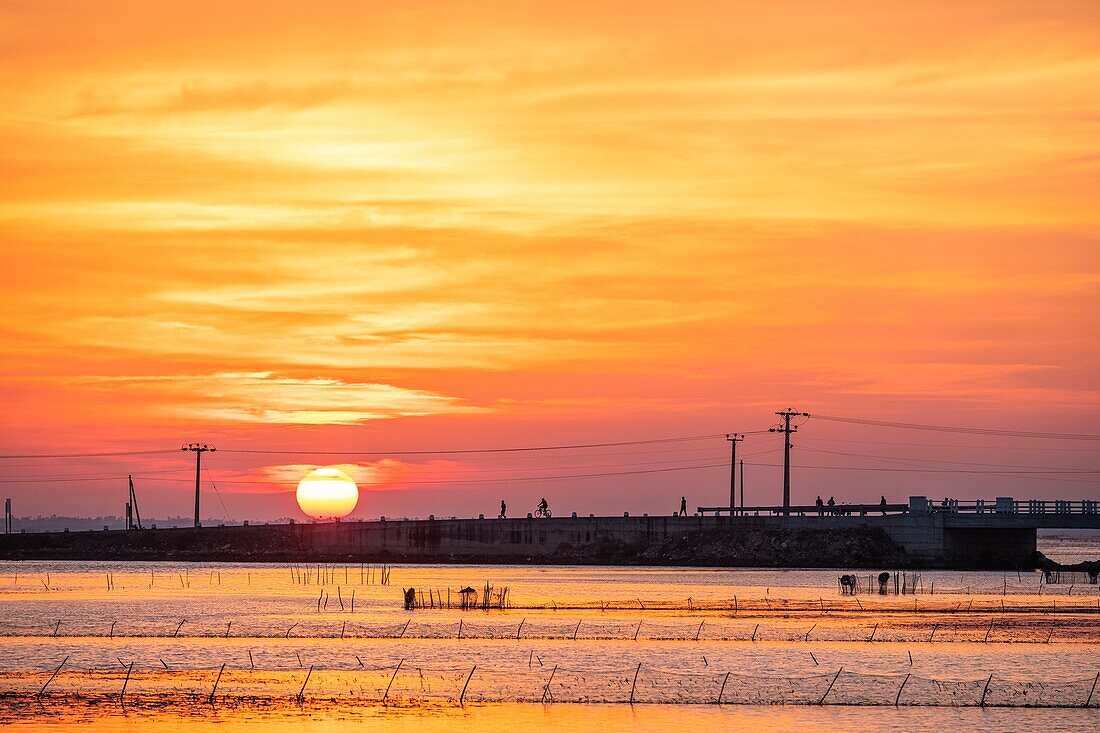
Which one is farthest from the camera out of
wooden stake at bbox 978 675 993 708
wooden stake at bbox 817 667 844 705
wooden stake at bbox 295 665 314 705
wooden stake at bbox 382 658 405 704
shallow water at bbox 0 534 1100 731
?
wooden stake at bbox 817 667 844 705

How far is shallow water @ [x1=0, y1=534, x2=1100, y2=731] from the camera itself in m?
43.9

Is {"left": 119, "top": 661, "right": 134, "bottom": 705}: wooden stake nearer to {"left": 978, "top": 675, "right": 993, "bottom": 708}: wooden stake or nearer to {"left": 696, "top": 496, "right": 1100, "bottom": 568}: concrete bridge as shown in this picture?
{"left": 978, "top": 675, "right": 993, "bottom": 708}: wooden stake

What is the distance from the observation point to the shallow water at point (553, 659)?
43938 millimetres

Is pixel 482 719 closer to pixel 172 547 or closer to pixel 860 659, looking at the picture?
pixel 860 659

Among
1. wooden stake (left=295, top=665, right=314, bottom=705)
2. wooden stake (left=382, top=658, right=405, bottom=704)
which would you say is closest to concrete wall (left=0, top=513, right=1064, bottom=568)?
wooden stake (left=382, top=658, right=405, bottom=704)

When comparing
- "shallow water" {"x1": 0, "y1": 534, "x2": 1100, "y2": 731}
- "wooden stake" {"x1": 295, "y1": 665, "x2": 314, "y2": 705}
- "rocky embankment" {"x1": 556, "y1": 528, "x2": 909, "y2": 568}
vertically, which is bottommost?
"rocky embankment" {"x1": 556, "y1": 528, "x2": 909, "y2": 568}

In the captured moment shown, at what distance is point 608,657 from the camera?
59094mm

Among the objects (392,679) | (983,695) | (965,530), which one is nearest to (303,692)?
(392,679)

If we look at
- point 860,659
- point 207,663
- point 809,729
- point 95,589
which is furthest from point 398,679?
point 95,589

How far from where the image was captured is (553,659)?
190 ft

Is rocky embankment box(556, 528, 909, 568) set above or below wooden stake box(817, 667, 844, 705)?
below

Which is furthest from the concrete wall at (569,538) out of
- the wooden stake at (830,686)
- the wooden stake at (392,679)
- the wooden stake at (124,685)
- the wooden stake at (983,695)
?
the wooden stake at (124,685)

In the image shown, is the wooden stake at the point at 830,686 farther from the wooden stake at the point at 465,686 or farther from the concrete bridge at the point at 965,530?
the concrete bridge at the point at 965,530

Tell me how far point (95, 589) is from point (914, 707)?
260 ft
